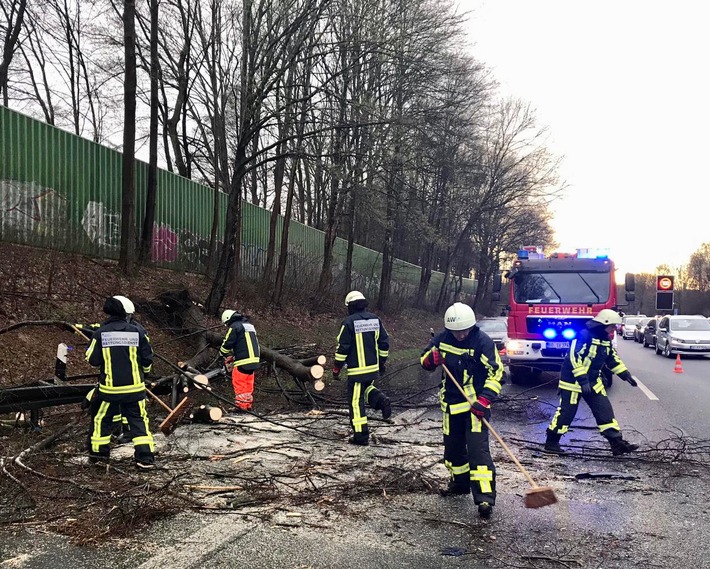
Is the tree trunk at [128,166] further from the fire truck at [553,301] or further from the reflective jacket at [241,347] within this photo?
the fire truck at [553,301]

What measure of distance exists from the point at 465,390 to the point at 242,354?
4446 mm

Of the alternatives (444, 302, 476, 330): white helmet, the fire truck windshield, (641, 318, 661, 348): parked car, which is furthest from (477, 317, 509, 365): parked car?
(444, 302, 476, 330): white helmet

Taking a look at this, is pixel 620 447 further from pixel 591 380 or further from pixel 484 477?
pixel 484 477

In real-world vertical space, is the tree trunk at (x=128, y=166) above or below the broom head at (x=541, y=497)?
above

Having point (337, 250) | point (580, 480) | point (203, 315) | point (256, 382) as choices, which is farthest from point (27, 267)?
point (337, 250)

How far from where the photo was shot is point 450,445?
5.62 metres

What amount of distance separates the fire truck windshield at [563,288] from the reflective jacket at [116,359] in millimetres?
8801

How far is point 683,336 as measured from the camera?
2189 centimetres

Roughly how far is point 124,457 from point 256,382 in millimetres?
4613

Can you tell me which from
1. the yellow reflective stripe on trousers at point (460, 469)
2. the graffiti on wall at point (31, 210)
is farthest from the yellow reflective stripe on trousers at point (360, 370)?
the graffiti on wall at point (31, 210)

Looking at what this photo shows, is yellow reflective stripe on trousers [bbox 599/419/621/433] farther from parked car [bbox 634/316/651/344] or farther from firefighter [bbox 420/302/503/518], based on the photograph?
parked car [bbox 634/316/651/344]

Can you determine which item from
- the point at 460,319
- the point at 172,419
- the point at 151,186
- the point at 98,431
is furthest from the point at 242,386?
the point at 151,186

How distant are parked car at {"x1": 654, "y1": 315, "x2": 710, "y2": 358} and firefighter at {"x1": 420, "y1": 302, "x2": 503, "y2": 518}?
18.9 meters

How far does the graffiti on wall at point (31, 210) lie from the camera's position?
1207 cm
